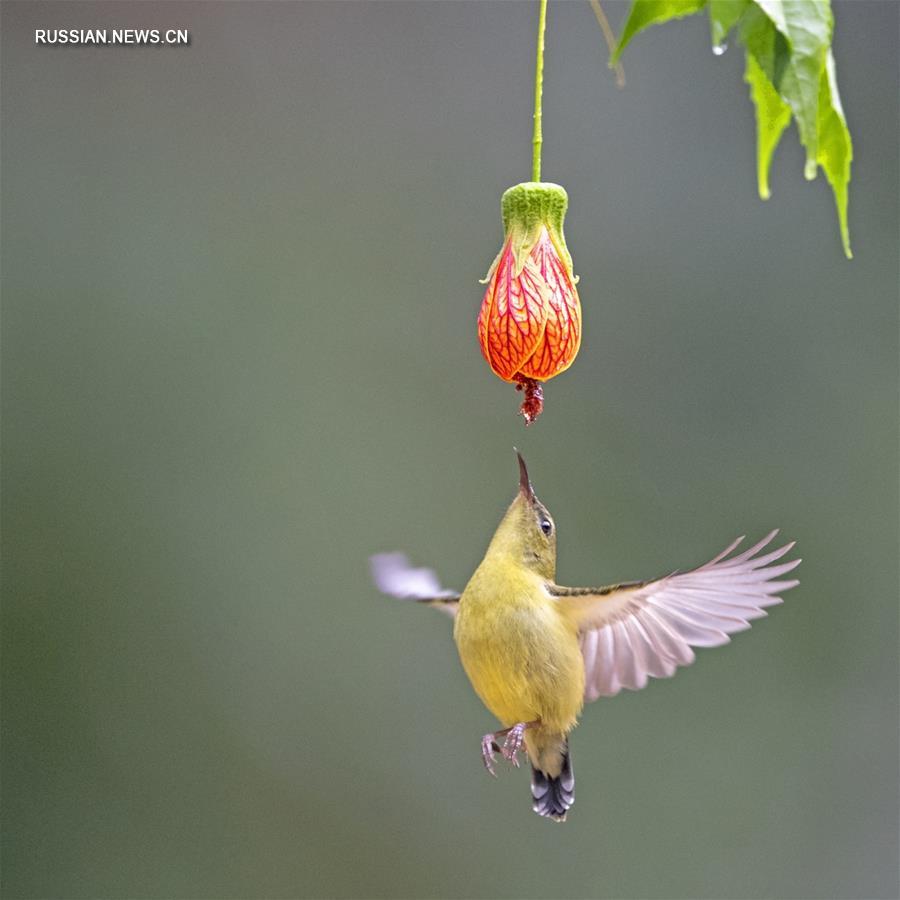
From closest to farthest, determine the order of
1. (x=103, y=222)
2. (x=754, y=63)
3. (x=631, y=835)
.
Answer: (x=754, y=63)
(x=631, y=835)
(x=103, y=222)

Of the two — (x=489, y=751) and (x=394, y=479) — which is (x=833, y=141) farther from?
(x=394, y=479)

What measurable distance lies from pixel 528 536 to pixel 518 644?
0.61 feet

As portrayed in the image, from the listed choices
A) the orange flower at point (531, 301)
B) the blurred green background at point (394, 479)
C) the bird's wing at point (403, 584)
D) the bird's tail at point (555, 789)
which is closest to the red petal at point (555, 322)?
the orange flower at point (531, 301)

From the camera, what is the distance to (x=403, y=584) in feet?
7.50

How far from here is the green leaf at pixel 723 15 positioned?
4.00 feet

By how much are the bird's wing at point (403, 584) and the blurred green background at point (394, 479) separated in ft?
6.05

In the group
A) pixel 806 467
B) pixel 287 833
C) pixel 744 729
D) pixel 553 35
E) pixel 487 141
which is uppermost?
pixel 553 35

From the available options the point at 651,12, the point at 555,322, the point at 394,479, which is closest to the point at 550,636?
the point at 555,322

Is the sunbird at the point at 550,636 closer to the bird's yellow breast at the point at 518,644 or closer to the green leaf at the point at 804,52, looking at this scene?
the bird's yellow breast at the point at 518,644

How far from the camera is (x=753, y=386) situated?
4.22 meters

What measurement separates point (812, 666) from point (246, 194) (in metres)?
2.52

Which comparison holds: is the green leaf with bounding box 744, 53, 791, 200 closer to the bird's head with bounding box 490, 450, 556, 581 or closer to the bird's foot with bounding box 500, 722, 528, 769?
the bird's head with bounding box 490, 450, 556, 581

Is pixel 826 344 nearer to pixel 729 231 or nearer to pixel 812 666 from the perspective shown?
pixel 729 231

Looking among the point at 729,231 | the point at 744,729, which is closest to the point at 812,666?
the point at 744,729
